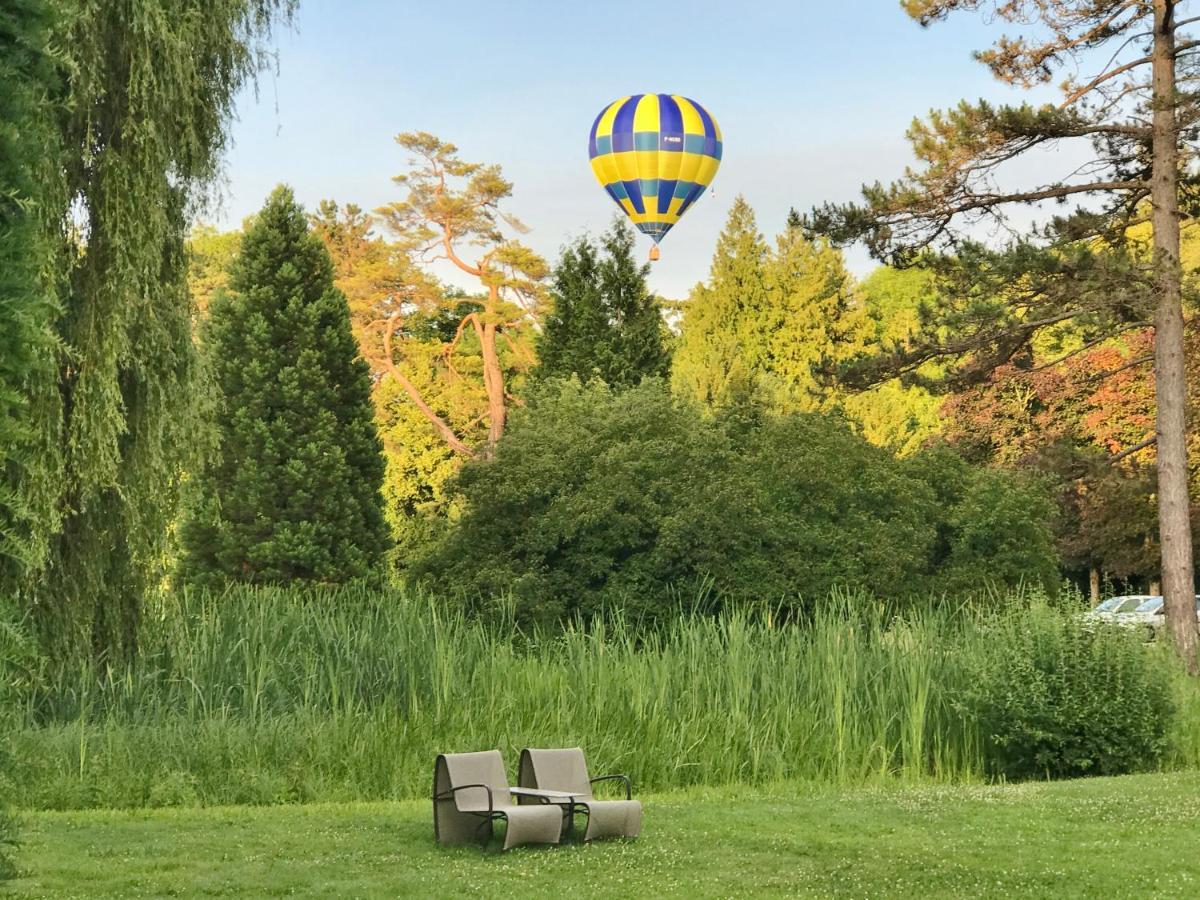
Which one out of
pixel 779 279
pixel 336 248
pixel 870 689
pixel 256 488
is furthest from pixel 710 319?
pixel 870 689

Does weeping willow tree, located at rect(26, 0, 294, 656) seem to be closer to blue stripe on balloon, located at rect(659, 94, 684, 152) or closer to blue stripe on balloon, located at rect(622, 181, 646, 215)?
blue stripe on balloon, located at rect(659, 94, 684, 152)

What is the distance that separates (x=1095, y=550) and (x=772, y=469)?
53.9ft

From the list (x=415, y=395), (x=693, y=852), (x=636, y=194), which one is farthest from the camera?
(x=415, y=395)

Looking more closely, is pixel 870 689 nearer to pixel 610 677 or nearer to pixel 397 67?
pixel 610 677

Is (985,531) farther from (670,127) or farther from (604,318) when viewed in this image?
(604,318)

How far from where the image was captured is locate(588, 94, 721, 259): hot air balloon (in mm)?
30875

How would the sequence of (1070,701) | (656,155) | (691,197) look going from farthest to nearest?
(691,197) → (656,155) → (1070,701)

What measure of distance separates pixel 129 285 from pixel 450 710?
4251mm

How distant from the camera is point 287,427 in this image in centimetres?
2325

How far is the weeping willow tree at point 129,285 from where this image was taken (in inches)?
411

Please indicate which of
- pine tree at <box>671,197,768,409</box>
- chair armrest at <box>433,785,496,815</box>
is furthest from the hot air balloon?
chair armrest at <box>433,785,496,815</box>

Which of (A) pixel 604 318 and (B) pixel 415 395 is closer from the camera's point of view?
(A) pixel 604 318

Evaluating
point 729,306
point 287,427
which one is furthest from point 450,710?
point 729,306

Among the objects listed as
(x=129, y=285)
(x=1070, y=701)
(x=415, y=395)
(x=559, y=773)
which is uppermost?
(x=415, y=395)
